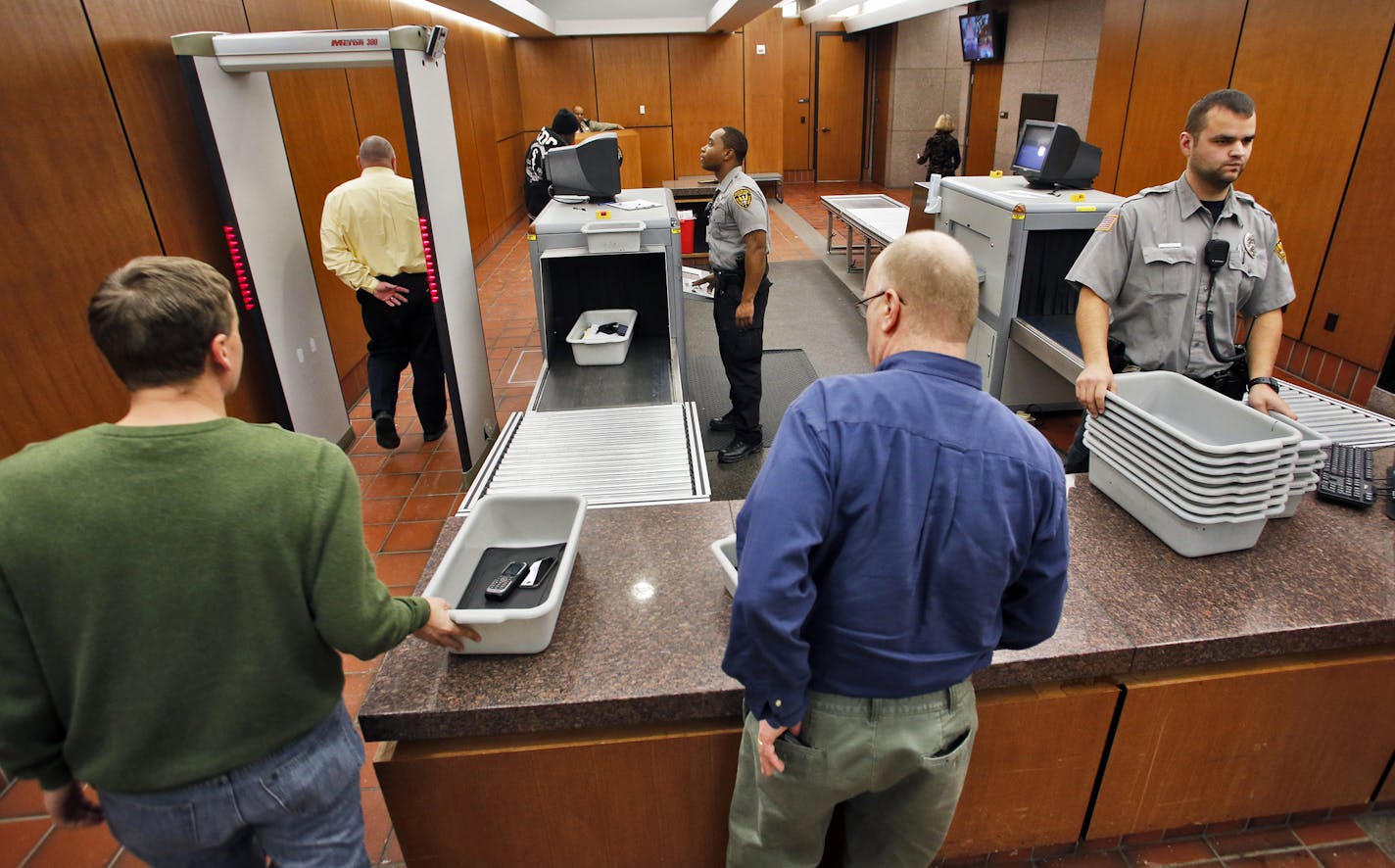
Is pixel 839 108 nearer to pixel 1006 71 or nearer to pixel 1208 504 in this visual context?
pixel 1006 71

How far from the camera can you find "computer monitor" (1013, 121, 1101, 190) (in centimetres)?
397

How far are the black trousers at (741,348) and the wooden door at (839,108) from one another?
10923 millimetres

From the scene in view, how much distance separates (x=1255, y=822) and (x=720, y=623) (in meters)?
1.58

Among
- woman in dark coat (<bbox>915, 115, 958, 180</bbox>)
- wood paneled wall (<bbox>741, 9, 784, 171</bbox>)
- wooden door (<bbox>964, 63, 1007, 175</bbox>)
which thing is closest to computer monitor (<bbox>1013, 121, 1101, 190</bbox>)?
woman in dark coat (<bbox>915, 115, 958, 180</bbox>)

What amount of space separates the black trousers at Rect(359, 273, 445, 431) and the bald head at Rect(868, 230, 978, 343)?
342 centimetres

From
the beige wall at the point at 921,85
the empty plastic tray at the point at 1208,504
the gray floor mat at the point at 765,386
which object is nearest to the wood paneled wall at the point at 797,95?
the beige wall at the point at 921,85

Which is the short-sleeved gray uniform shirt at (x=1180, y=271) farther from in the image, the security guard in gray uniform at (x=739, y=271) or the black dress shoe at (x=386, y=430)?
the black dress shoe at (x=386, y=430)

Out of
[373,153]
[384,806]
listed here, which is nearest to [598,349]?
[373,153]

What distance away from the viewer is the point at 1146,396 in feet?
6.83

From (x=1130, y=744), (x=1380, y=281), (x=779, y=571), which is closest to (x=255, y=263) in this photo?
(x=779, y=571)

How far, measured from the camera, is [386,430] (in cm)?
423

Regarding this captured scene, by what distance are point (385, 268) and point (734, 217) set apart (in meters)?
1.86

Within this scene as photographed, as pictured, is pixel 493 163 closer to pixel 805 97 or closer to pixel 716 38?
pixel 716 38

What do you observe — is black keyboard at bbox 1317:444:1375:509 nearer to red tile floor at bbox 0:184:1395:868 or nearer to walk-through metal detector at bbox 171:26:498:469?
red tile floor at bbox 0:184:1395:868
